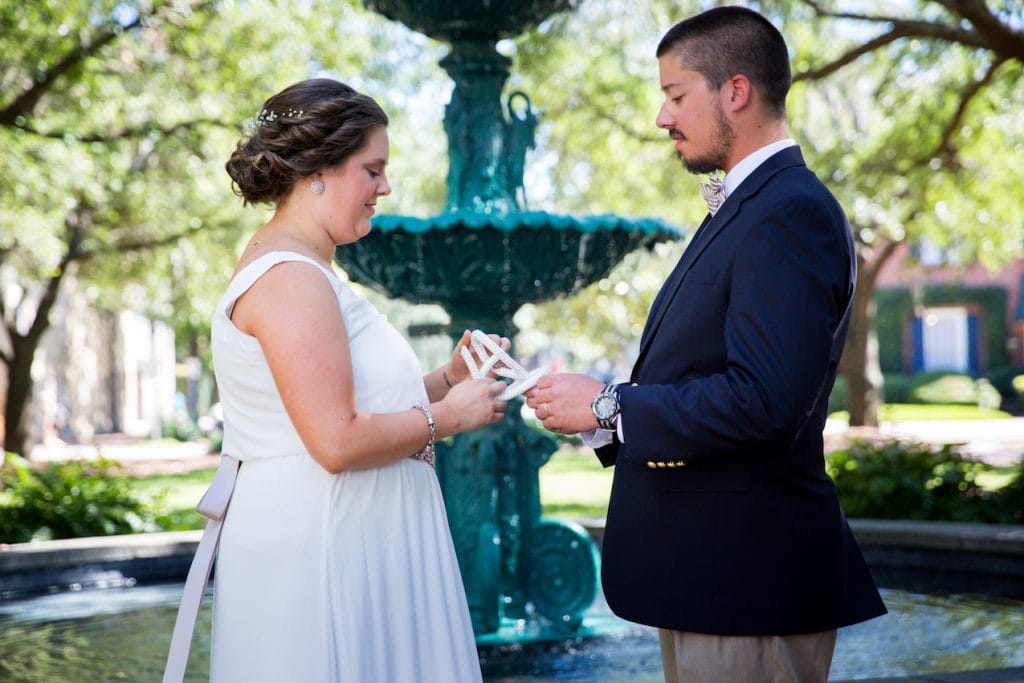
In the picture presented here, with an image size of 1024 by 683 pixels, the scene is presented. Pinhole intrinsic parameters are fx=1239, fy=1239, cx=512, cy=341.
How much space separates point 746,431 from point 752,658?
1.72 ft

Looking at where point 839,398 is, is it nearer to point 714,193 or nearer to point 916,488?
point 916,488

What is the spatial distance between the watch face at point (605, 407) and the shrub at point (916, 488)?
6708 millimetres

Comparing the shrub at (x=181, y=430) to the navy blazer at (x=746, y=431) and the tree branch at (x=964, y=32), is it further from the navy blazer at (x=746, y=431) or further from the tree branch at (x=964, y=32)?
the navy blazer at (x=746, y=431)

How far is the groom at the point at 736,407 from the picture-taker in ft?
8.39

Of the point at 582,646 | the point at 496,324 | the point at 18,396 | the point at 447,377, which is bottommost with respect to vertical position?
the point at 582,646

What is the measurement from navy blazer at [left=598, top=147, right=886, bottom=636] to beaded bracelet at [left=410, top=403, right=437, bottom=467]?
1.50 ft

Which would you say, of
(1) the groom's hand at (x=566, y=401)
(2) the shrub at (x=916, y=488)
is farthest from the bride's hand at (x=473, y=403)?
(2) the shrub at (x=916, y=488)

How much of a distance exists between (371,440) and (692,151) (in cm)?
100

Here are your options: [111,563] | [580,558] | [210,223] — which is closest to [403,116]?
[210,223]

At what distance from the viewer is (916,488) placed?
9.06 m

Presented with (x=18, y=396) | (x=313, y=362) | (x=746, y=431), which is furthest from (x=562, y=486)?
(x=746, y=431)

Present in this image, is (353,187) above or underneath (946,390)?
above

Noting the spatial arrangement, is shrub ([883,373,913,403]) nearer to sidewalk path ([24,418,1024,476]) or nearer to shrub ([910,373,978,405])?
shrub ([910,373,978,405])

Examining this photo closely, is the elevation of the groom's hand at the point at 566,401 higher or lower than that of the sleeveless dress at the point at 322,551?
higher
